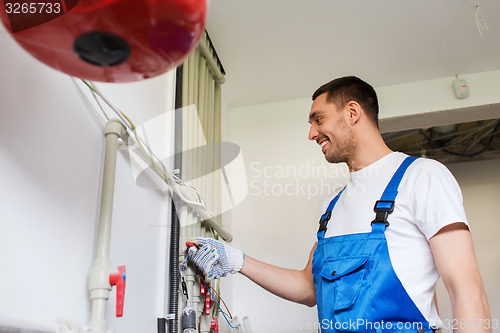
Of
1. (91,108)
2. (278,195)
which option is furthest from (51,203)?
(278,195)

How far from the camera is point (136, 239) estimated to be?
1.25 metres

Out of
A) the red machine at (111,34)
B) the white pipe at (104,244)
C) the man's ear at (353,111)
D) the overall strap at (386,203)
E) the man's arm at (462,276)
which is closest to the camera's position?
the red machine at (111,34)

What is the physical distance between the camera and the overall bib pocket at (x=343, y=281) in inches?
53.9

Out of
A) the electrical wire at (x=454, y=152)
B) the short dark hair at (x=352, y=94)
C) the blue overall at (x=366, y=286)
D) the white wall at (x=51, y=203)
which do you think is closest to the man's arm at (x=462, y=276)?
the blue overall at (x=366, y=286)

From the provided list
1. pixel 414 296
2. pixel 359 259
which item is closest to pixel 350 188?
pixel 359 259

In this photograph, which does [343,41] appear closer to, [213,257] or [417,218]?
[417,218]

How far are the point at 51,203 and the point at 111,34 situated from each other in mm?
493

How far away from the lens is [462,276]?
4.01 ft

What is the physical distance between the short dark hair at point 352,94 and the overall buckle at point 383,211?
0.49 meters

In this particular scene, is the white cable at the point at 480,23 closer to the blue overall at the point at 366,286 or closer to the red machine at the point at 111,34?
the blue overall at the point at 366,286

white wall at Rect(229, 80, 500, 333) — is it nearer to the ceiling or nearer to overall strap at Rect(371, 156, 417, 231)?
the ceiling

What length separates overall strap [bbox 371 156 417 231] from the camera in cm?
141

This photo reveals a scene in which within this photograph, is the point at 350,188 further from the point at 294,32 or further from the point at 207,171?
the point at 294,32

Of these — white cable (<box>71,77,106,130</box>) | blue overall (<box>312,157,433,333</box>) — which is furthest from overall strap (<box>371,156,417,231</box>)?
white cable (<box>71,77,106,130</box>)
